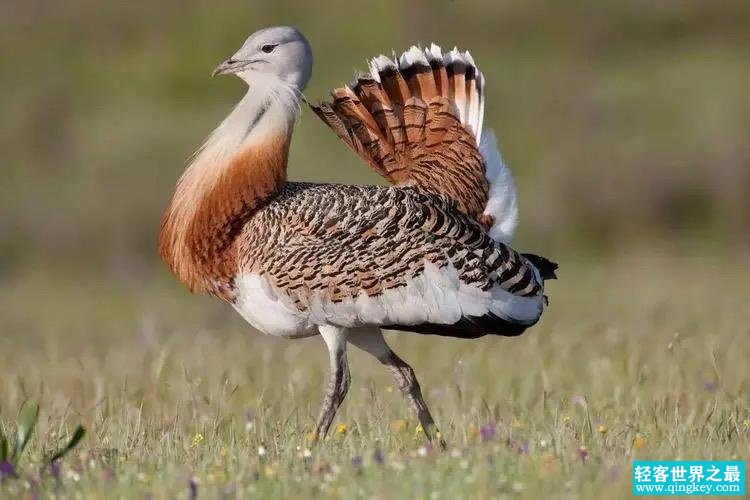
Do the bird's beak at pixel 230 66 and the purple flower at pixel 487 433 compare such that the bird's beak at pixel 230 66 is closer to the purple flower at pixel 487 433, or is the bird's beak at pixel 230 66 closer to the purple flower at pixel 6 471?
the purple flower at pixel 487 433

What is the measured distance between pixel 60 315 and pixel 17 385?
292 inches

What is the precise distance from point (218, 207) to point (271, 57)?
2.16ft

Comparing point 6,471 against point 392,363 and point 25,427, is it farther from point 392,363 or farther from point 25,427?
point 392,363

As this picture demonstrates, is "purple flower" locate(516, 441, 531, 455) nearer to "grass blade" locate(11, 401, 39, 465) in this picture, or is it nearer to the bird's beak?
"grass blade" locate(11, 401, 39, 465)

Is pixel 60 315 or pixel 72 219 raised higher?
pixel 72 219

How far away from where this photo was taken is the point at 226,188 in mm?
5535

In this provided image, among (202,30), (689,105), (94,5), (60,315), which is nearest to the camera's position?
(60,315)

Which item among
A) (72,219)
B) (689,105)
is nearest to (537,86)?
(689,105)

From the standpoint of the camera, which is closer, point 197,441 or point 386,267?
point 197,441

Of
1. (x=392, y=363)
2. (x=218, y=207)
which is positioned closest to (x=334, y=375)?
(x=392, y=363)

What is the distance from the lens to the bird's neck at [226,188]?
546cm

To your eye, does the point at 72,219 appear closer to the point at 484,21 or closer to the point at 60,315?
the point at 60,315

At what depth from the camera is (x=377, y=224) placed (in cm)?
540

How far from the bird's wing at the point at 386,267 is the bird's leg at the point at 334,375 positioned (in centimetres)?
9
